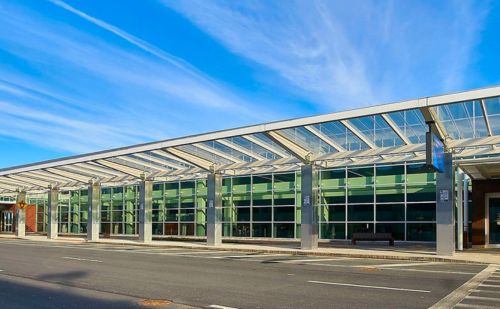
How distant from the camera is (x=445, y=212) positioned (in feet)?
69.0

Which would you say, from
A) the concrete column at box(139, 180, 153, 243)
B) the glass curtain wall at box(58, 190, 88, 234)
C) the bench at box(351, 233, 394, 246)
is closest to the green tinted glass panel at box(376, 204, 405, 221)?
the bench at box(351, 233, 394, 246)

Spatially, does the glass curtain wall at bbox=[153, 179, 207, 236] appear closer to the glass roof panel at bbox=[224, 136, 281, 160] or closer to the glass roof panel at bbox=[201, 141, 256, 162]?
the glass roof panel at bbox=[201, 141, 256, 162]

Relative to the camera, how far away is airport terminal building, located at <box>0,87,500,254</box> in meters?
20.9

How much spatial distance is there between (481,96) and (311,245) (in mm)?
11173

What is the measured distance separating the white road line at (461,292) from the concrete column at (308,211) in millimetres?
10557

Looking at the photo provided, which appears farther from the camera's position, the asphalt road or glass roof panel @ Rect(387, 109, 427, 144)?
glass roof panel @ Rect(387, 109, 427, 144)

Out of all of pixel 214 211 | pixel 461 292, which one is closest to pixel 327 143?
pixel 214 211

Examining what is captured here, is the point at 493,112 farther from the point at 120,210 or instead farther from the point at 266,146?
the point at 120,210

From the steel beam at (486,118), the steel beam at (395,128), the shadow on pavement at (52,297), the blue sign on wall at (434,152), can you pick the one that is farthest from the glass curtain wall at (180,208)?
the shadow on pavement at (52,297)

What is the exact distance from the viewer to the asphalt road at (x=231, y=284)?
392 inches

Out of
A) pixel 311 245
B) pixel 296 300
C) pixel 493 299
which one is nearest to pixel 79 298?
pixel 296 300

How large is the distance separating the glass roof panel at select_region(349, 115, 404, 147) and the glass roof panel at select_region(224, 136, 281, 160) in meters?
5.79

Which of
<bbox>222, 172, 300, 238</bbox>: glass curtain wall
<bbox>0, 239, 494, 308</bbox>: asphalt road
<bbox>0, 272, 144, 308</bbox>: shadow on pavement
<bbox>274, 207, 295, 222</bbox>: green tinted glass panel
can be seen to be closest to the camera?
<bbox>0, 272, 144, 308</bbox>: shadow on pavement

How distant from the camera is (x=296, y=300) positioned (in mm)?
10156
